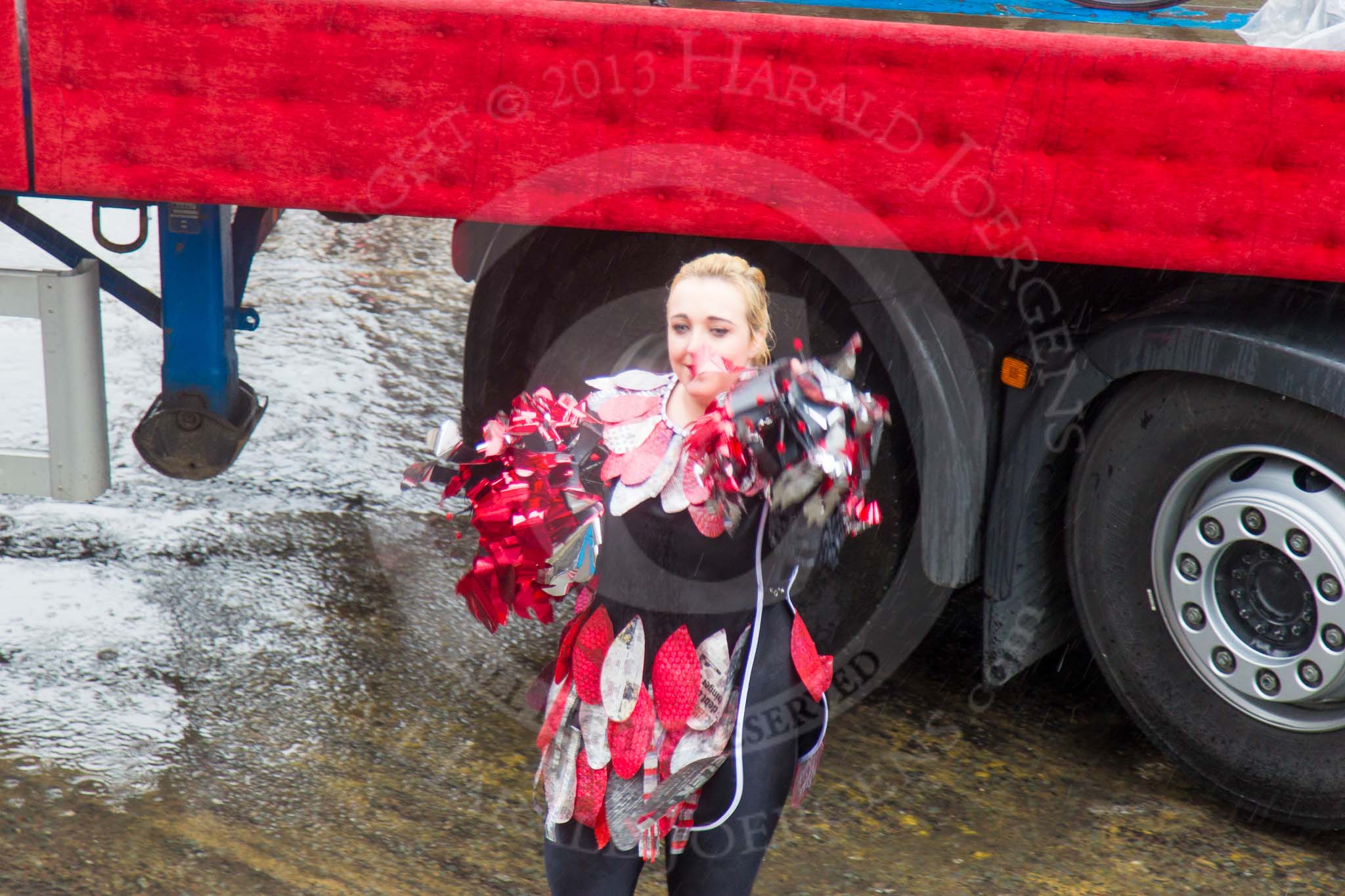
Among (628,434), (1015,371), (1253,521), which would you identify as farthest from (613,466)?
(1253,521)

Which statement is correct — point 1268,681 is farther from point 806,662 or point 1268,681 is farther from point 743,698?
point 743,698

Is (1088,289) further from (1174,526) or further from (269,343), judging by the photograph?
(269,343)

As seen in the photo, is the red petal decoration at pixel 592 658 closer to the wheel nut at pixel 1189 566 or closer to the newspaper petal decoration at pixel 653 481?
the newspaper petal decoration at pixel 653 481

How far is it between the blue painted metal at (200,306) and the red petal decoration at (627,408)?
165 centimetres

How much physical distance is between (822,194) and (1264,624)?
1.34 m

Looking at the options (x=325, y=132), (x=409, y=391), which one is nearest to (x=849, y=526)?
(x=325, y=132)

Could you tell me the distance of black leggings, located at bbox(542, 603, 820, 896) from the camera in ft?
7.91

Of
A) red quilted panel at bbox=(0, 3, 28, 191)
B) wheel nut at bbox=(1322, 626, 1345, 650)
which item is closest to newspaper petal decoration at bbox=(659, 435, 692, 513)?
wheel nut at bbox=(1322, 626, 1345, 650)

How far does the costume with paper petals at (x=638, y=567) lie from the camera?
233 cm

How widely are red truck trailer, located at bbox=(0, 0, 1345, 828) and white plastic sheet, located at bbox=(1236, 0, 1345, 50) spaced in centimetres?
13

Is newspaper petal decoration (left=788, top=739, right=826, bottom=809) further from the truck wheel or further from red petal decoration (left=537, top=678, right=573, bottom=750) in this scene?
the truck wheel

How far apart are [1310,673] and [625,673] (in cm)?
161

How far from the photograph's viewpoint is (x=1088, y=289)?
3.32 metres

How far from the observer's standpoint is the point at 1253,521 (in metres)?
3.14
